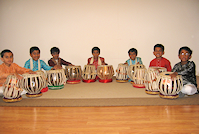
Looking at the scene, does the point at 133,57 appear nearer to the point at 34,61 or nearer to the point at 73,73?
the point at 73,73

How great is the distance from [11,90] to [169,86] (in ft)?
7.80

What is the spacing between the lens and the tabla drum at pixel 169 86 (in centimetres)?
240

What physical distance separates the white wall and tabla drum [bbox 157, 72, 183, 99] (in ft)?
8.69

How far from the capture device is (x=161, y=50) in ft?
11.2

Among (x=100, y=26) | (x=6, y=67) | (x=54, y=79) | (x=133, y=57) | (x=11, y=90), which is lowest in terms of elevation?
(x=11, y=90)

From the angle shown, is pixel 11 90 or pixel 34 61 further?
pixel 34 61

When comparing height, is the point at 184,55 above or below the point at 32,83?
above

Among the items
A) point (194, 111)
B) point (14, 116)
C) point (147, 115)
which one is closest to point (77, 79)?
point (14, 116)

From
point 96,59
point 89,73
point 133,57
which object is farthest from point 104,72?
point 133,57

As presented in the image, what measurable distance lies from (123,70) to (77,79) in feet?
3.68

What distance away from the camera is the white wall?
4.88m

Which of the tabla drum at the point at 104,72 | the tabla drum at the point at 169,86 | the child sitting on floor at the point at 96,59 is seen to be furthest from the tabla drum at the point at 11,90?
the tabla drum at the point at 169,86

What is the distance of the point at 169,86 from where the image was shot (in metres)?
2.40

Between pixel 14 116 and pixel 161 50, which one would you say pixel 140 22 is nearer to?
pixel 161 50
